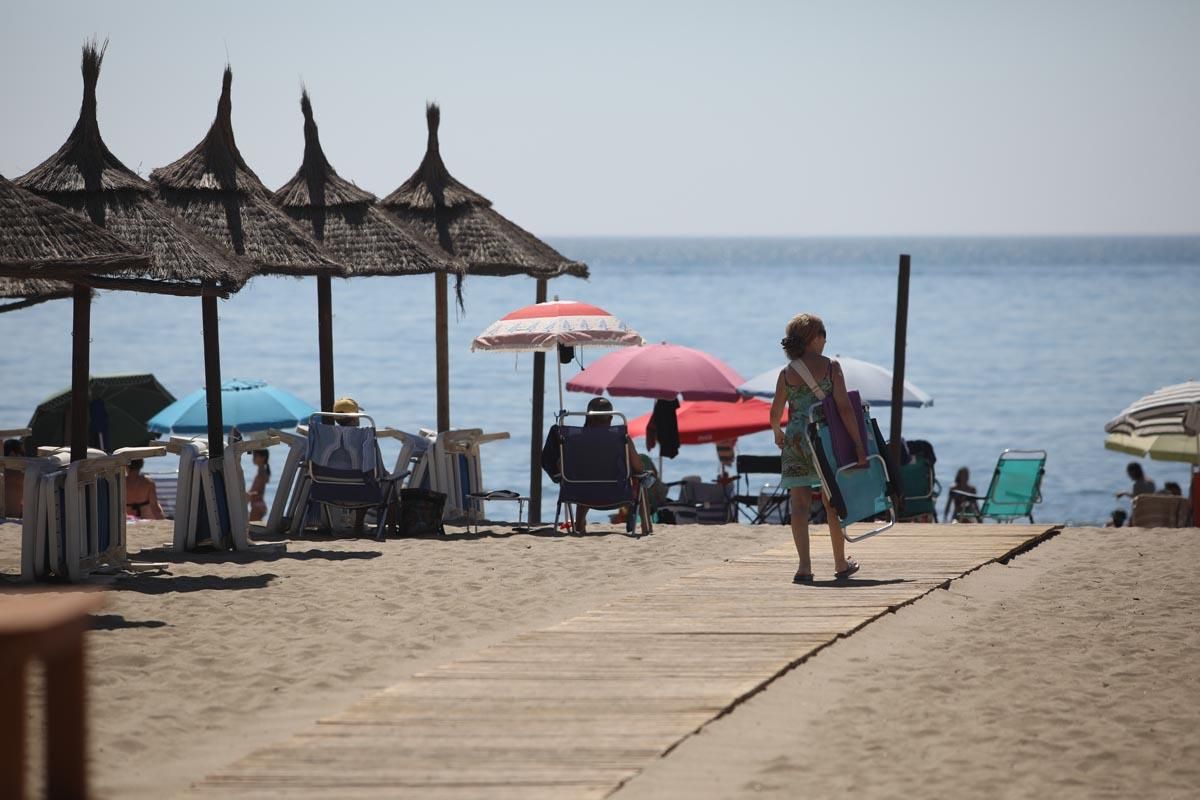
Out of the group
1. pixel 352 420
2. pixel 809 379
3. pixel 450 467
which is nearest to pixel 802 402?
pixel 809 379

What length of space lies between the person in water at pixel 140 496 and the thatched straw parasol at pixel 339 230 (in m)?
2.47

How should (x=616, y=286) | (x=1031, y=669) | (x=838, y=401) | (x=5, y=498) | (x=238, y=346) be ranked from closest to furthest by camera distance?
(x=1031, y=669)
(x=838, y=401)
(x=5, y=498)
(x=238, y=346)
(x=616, y=286)

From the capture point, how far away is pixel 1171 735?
18.7 feet

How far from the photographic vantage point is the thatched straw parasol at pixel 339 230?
41.9ft

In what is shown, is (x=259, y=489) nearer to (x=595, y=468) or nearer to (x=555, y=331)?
(x=555, y=331)

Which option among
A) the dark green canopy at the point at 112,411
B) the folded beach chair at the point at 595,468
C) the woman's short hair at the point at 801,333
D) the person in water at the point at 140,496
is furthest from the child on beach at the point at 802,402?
the dark green canopy at the point at 112,411

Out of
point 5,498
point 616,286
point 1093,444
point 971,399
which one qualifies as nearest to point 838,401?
point 5,498

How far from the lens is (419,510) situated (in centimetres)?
1195

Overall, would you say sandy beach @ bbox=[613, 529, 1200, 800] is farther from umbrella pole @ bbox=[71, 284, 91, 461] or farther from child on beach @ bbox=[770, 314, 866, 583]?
umbrella pole @ bbox=[71, 284, 91, 461]

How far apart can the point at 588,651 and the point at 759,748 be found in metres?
1.44

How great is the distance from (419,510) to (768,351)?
170 feet

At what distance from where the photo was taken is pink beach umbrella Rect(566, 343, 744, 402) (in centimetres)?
1491

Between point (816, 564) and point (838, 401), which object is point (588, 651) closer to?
point (838, 401)

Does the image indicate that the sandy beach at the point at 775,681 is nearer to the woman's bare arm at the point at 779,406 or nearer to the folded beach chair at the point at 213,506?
the folded beach chair at the point at 213,506
